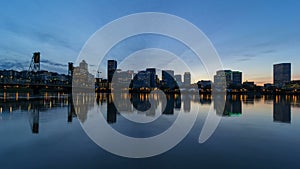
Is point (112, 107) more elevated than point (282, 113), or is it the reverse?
point (282, 113)

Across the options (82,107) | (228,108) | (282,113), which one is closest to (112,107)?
(82,107)

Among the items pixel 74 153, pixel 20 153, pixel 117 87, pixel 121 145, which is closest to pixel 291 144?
pixel 121 145

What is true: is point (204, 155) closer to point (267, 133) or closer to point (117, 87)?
point (267, 133)

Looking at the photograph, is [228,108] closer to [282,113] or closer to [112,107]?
[282,113]

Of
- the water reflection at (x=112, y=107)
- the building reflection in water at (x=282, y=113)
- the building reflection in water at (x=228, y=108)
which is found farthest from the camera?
the building reflection in water at (x=228, y=108)

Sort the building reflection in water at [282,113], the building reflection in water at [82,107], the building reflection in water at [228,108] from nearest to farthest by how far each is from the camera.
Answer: the building reflection in water at [282,113] → the building reflection in water at [82,107] → the building reflection in water at [228,108]

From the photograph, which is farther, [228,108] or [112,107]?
[228,108]

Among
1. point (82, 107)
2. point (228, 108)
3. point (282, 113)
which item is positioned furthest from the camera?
point (228, 108)

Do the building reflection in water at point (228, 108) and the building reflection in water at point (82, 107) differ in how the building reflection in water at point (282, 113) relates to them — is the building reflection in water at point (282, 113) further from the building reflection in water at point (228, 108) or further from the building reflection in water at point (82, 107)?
the building reflection in water at point (82, 107)

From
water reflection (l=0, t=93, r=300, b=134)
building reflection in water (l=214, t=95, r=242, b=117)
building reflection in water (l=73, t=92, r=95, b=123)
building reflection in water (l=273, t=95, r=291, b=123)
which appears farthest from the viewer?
building reflection in water (l=214, t=95, r=242, b=117)

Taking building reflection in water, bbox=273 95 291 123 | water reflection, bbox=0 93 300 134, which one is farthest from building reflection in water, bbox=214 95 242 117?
building reflection in water, bbox=273 95 291 123

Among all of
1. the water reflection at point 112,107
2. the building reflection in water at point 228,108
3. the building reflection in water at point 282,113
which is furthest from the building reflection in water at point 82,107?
the building reflection in water at point 282,113

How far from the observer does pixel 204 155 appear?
8.45m

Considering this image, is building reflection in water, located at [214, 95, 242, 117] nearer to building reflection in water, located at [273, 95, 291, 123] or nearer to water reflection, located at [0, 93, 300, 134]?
water reflection, located at [0, 93, 300, 134]
